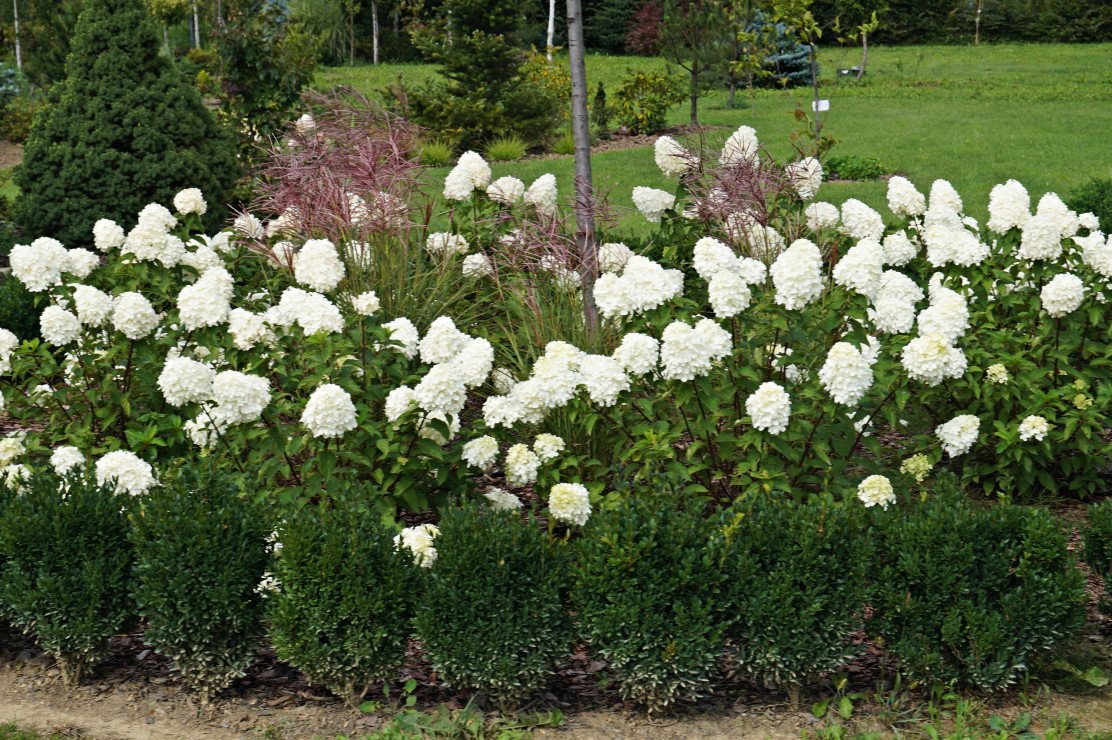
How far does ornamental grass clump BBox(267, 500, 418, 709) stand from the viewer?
10.8 feet

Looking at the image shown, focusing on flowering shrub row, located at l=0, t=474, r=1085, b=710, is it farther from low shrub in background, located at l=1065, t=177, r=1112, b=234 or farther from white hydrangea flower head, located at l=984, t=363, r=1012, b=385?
low shrub in background, located at l=1065, t=177, r=1112, b=234

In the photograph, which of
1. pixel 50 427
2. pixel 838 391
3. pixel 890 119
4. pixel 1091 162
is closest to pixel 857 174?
pixel 1091 162

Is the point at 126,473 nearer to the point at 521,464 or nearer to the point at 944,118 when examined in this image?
the point at 521,464

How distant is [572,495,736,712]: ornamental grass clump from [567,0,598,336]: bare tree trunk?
221 centimetres

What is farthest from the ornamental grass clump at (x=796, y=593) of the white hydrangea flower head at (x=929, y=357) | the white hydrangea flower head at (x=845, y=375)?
the white hydrangea flower head at (x=929, y=357)

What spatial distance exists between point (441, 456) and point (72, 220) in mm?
6182

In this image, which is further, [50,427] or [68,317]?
[50,427]

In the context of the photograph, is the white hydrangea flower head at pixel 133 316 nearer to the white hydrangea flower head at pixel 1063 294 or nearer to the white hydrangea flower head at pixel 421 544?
the white hydrangea flower head at pixel 421 544

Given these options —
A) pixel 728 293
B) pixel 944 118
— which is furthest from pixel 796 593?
pixel 944 118

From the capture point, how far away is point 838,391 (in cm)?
371

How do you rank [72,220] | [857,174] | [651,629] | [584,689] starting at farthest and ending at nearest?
[857,174] → [72,220] → [584,689] → [651,629]

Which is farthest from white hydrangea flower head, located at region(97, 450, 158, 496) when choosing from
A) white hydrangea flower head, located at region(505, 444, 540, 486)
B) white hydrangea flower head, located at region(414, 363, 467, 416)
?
white hydrangea flower head, located at region(505, 444, 540, 486)

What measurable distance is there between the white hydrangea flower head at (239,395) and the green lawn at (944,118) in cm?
545

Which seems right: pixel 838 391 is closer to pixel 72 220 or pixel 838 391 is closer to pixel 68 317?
pixel 68 317
